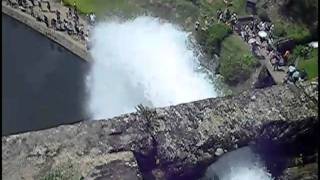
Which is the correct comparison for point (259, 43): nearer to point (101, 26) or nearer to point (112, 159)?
point (101, 26)

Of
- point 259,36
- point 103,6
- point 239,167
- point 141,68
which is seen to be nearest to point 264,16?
point 259,36

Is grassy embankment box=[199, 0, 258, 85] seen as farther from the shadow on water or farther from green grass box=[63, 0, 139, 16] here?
the shadow on water

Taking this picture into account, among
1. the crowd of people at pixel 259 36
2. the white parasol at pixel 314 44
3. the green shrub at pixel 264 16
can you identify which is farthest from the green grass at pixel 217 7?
the white parasol at pixel 314 44

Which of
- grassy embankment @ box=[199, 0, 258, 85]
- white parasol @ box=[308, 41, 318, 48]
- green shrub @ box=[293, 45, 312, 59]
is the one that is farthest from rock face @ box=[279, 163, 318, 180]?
white parasol @ box=[308, 41, 318, 48]

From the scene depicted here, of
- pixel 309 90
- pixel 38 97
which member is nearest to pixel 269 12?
pixel 38 97

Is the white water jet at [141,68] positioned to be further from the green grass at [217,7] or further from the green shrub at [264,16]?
the green shrub at [264,16]
